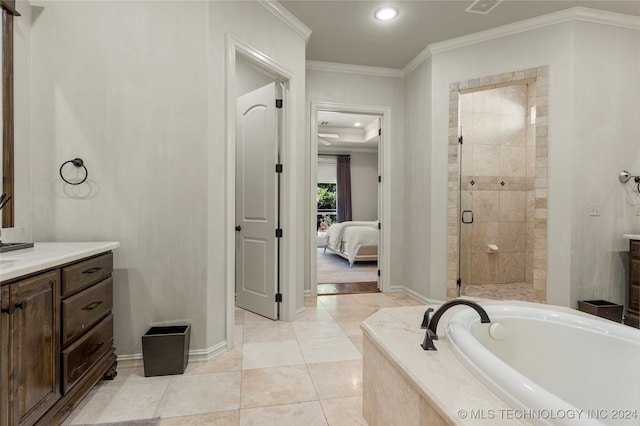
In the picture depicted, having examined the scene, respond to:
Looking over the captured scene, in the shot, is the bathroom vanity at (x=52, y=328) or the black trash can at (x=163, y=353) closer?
the bathroom vanity at (x=52, y=328)

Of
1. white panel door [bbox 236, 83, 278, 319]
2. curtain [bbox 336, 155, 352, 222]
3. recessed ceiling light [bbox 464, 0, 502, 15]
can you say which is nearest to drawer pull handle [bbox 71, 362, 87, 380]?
white panel door [bbox 236, 83, 278, 319]

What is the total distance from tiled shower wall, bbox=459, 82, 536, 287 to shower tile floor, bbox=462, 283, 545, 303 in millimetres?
92

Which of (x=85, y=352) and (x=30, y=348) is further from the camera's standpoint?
(x=85, y=352)

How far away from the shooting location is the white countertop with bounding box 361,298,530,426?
3.05ft

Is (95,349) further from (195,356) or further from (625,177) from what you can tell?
(625,177)

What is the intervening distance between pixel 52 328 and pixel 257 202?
2046 millimetres

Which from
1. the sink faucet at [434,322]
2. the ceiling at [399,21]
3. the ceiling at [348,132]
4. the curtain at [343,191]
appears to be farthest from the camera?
the curtain at [343,191]

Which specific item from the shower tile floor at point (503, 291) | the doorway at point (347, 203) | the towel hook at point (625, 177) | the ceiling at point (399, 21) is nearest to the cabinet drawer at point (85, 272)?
the ceiling at point (399, 21)

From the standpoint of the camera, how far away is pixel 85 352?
5.65 feet

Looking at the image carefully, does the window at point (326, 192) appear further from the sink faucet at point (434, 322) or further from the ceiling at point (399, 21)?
the sink faucet at point (434, 322)

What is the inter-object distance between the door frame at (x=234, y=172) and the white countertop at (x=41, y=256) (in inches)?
31.1

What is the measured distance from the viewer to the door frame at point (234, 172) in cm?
245

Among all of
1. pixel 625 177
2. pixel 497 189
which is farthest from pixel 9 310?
pixel 497 189

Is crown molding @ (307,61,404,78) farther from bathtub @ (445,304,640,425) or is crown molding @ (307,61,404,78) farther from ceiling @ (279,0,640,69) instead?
bathtub @ (445,304,640,425)
